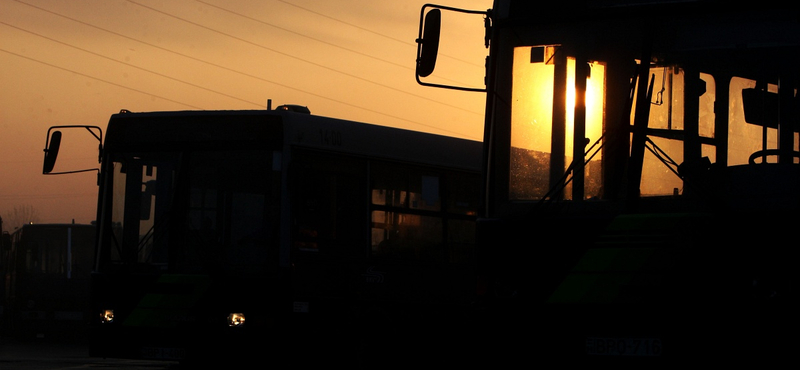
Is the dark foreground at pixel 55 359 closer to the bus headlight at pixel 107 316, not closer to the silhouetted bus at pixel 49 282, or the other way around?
the silhouetted bus at pixel 49 282

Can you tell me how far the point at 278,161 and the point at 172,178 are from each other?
4.02ft

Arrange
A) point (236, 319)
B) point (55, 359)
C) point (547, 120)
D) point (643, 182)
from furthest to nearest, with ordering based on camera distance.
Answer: point (55, 359)
point (236, 319)
point (547, 120)
point (643, 182)

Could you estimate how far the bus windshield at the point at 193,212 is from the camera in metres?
12.9

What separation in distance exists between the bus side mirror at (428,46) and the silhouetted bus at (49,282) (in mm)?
19137

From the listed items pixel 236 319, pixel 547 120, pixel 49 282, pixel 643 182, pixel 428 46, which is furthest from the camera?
pixel 49 282

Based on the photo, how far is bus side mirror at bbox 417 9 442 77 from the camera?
365 inches

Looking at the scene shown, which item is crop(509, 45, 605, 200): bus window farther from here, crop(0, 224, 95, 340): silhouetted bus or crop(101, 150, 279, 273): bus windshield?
crop(0, 224, 95, 340): silhouetted bus

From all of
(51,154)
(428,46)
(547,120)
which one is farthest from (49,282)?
(547,120)

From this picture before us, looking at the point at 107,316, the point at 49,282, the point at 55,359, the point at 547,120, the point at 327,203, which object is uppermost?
the point at 547,120

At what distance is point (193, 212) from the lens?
43.1ft

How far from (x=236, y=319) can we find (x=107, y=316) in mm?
1504

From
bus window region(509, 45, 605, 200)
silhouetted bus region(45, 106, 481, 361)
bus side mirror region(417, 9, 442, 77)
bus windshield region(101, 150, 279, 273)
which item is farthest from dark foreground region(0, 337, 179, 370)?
bus window region(509, 45, 605, 200)

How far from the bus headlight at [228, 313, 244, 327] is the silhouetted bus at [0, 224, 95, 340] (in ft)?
49.1

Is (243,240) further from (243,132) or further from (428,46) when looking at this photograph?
(428,46)
